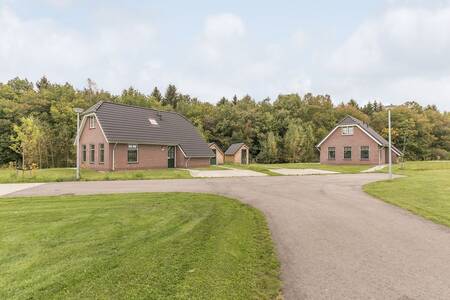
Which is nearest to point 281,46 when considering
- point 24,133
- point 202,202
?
point 202,202

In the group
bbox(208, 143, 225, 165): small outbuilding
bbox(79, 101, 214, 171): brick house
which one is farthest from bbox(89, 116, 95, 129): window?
bbox(208, 143, 225, 165): small outbuilding

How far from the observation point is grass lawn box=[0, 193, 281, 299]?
12.5 ft

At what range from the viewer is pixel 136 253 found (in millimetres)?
5098

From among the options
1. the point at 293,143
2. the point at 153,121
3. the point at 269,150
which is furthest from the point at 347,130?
the point at 153,121

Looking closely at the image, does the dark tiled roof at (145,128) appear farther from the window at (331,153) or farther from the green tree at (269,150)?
the green tree at (269,150)

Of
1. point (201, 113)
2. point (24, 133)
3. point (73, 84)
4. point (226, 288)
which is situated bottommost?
point (226, 288)

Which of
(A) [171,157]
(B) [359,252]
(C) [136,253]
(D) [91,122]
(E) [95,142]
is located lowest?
(B) [359,252]

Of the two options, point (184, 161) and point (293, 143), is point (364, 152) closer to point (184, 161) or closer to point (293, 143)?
point (293, 143)

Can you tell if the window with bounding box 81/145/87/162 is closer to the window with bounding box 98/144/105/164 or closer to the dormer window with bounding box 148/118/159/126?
the window with bounding box 98/144/105/164

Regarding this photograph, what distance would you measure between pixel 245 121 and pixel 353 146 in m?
21.5

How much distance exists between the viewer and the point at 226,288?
381 cm

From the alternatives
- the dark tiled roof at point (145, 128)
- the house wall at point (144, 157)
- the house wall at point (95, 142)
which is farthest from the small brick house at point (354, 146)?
the house wall at point (95, 142)

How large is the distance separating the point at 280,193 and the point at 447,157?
62284mm

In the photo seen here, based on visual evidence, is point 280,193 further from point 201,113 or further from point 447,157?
point 447,157
